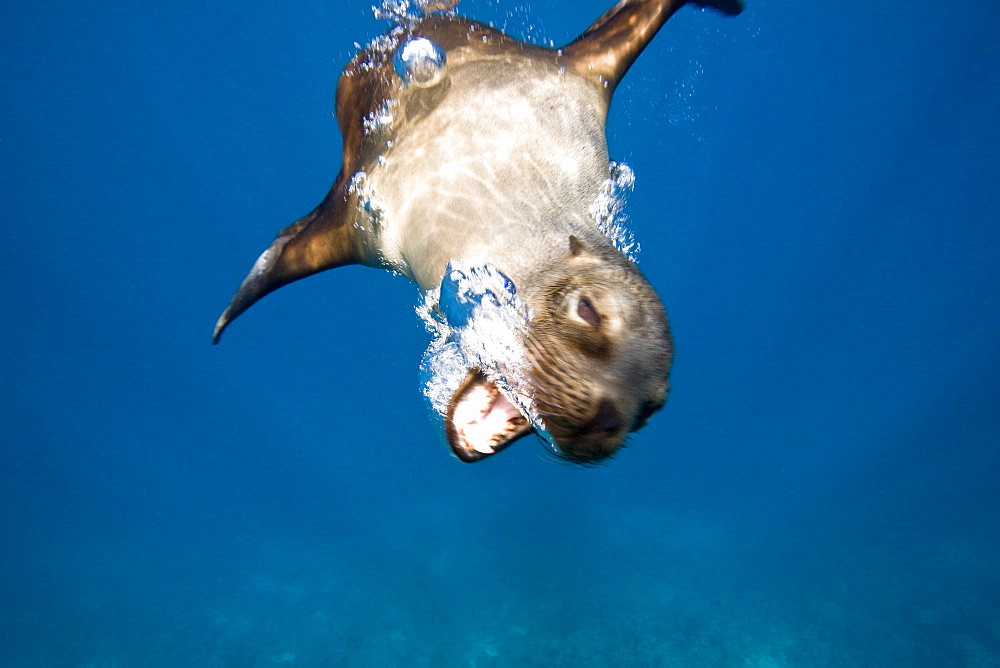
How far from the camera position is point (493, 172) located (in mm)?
2369

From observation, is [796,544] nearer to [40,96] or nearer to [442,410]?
[442,410]

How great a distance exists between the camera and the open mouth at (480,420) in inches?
70.6

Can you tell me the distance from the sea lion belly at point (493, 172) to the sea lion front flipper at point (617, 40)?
27 cm

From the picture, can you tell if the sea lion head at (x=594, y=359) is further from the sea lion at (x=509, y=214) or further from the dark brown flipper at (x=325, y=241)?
the dark brown flipper at (x=325, y=241)

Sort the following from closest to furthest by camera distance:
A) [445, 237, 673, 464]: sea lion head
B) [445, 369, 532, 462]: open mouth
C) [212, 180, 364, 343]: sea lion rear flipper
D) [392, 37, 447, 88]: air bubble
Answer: [445, 237, 673, 464]: sea lion head
[445, 369, 532, 462]: open mouth
[392, 37, 447, 88]: air bubble
[212, 180, 364, 343]: sea lion rear flipper

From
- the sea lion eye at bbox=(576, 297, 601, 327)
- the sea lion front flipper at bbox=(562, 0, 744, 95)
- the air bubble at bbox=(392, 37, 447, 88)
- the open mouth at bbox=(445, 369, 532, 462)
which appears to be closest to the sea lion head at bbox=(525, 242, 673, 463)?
the sea lion eye at bbox=(576, 297, 601, 327)

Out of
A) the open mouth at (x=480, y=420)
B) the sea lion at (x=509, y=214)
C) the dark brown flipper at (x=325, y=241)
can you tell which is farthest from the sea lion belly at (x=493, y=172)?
the open mouth at (x=480, y=420)

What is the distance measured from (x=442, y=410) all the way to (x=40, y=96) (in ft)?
58.9

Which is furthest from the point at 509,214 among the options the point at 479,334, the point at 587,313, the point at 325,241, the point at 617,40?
the point at 617,40

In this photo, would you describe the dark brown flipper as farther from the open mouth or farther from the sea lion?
the open mouth

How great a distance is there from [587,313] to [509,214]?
0.79 metres

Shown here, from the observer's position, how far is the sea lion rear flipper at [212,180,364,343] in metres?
3.10

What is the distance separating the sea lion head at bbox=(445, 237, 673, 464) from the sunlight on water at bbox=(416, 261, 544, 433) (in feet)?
0.14

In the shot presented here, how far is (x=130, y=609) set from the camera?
1781 cm
